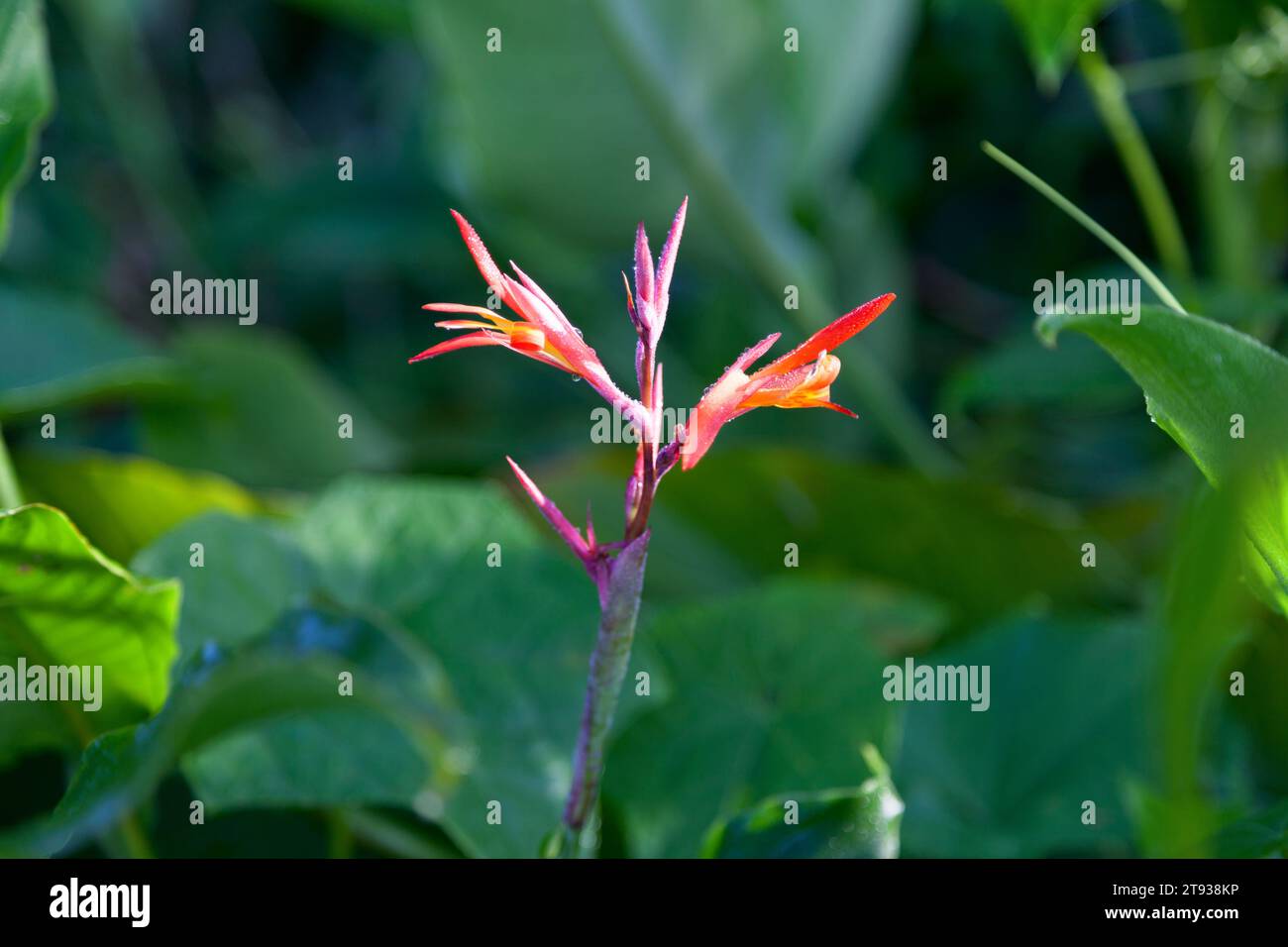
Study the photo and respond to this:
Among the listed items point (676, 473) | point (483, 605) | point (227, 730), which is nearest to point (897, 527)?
point (676, 473)

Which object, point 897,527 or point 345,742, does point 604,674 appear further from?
point 897,527

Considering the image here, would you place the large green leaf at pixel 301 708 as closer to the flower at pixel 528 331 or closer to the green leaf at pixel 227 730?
the green leaf at pixel 227 730

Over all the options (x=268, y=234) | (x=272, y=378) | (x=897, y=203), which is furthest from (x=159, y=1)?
(x=897, y=203)

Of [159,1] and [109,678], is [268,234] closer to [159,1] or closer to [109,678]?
[159,1]

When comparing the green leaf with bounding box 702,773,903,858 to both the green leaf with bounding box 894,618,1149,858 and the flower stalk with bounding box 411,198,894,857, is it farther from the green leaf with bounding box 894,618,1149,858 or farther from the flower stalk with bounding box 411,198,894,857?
the green leaf with bounding box 894,618,1149,858

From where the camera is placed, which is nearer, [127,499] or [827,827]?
[827,827]
